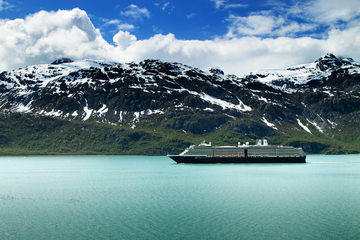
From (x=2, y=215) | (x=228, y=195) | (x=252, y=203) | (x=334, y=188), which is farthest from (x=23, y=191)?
(x=334, y=188)

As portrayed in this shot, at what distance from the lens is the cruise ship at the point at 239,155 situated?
465 feet

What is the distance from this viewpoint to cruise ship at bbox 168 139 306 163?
14188 cm

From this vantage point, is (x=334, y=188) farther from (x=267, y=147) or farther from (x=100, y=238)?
(x=267, y=147)

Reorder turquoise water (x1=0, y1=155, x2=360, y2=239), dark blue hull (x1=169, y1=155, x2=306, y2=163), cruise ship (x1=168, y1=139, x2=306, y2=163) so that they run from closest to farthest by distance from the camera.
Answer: turquoise water (x1=0, y1=155, x2=360, y2=239) → dark blue hull (x1=169, y1=155, x2=306, y2=163) → cruise ship (x1=168, y1=139, x2=306, y2=163)

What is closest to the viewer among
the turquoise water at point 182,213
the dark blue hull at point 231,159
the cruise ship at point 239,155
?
the turquoise water at point 182,213

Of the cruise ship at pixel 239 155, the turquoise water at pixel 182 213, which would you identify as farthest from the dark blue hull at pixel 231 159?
the turquoise water at pixel 182 213

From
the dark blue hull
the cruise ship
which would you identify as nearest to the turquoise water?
the dark blue hull

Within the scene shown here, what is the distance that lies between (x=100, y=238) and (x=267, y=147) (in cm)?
12564

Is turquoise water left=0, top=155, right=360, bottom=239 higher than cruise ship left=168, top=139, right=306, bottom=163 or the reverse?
the reverse

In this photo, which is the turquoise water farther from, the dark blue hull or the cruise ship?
the cruise ship

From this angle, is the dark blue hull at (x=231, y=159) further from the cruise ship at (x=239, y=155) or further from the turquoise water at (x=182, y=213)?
the turquoise water at (x=182, y=213)

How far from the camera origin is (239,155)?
146000 millimetres

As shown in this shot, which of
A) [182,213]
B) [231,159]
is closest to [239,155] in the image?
[231,159]

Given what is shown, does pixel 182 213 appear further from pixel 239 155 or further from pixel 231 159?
pixel 239 155
